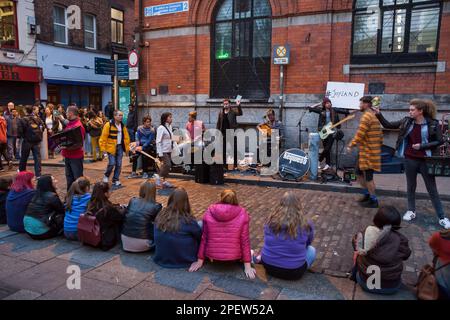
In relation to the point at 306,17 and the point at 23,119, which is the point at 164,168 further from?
the point at 306,17

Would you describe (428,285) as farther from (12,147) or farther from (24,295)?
(12,147)

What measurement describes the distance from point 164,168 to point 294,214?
5.53 metres

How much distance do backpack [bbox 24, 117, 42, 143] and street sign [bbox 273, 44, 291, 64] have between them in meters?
6.71

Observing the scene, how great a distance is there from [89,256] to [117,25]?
22.5 m

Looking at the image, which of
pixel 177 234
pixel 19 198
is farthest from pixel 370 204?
pixel 19 198

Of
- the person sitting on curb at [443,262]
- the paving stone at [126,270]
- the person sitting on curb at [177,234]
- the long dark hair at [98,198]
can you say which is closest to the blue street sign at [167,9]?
the long dark hair at [98,198]

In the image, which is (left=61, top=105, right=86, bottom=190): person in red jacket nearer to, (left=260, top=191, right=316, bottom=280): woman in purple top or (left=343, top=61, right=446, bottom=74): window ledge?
(left=260, top=191, right=316, bottom=280): woman in purple top

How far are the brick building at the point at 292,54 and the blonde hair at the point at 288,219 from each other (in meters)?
7.46

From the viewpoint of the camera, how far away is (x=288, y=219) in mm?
3789

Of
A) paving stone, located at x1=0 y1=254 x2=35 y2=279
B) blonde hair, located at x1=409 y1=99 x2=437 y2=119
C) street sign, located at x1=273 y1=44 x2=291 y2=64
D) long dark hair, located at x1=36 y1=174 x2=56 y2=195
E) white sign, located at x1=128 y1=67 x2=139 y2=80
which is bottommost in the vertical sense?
paving stone, located at x1=0 y1=254 x2=35 y2=279

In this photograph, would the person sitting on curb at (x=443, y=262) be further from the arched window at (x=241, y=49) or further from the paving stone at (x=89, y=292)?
the arched window at (x=241, y=49)

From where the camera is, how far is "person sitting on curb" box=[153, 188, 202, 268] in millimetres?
A: 4180

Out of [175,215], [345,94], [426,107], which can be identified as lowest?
[175,215]

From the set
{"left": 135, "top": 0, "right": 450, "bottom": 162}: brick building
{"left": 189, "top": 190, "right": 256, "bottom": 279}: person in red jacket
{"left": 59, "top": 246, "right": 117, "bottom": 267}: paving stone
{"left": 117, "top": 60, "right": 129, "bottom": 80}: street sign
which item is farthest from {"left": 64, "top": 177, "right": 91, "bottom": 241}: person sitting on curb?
{"left": 135, "top": 0, "right": 450, "bottom": 162}: brick building
